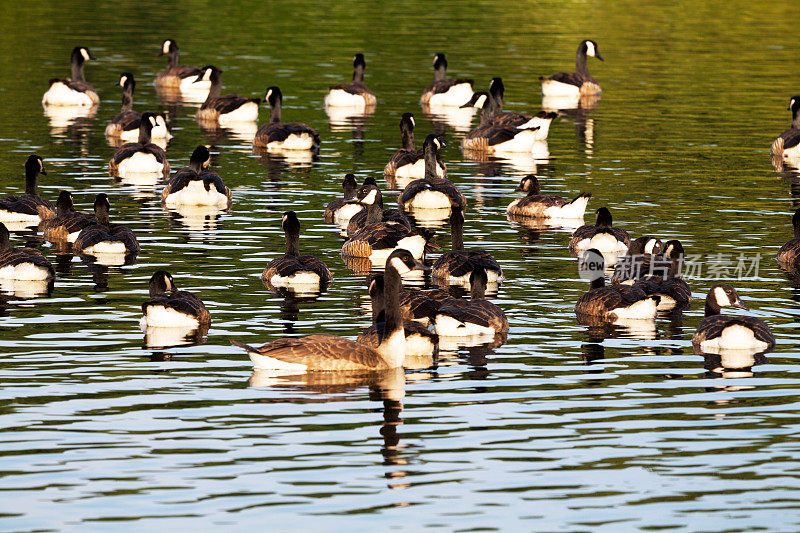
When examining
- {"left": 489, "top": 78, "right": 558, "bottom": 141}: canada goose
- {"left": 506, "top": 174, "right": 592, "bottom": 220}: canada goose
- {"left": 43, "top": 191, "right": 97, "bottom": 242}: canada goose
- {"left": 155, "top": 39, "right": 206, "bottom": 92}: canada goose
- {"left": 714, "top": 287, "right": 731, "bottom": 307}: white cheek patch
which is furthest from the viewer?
{"left": 155, "top": 39, "right": 206, "bottom": 92}: canada goose

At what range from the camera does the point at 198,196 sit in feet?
101

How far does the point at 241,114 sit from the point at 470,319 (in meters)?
28.4

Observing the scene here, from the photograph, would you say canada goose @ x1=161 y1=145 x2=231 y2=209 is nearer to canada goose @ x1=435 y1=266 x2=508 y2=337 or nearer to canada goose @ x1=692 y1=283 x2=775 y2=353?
canada goose @ x1=435 y1=266 x2=508 y2=337

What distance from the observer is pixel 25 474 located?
13.3 meters

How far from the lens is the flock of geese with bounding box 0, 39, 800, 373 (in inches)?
719

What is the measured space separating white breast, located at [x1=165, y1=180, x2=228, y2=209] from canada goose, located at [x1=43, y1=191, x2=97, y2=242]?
3596 mm

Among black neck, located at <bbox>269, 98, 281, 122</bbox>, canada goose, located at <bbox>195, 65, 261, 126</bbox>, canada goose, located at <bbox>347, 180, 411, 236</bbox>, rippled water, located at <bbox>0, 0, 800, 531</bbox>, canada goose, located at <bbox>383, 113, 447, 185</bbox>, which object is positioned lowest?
rippled water, located at <bbox>0, 0, 800, 531</bbox>

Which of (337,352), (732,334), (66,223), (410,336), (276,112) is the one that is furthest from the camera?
(276,112)

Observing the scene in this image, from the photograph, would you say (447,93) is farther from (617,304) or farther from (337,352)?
(337,352)

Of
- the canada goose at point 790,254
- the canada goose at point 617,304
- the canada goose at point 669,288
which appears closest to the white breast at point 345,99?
the canada goose at point 790,254

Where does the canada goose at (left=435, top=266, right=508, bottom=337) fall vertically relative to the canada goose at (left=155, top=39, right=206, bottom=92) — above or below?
below

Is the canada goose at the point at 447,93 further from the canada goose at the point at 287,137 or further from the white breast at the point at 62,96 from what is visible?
the white breast at the point at 62,96

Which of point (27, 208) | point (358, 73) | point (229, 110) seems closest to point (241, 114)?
point (229, 110)

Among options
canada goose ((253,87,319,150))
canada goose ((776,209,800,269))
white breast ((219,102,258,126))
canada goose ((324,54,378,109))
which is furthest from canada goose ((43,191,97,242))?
canada goose ((324,54,378,109))
